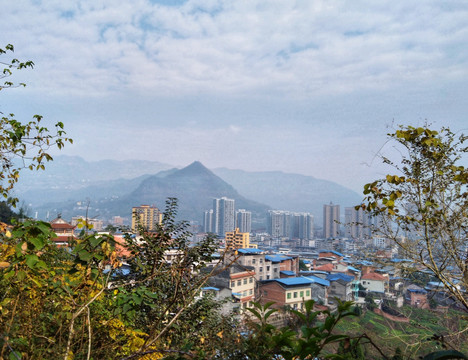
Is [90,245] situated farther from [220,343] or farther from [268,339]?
[268,339]

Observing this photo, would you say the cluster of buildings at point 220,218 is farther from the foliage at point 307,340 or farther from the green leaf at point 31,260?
the foliage at point 307,340

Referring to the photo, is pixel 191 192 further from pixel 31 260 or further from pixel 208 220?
pixel 31 260

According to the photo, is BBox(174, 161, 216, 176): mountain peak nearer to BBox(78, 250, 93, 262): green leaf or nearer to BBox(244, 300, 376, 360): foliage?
BBox(78, 250, 93, 262): green leaf

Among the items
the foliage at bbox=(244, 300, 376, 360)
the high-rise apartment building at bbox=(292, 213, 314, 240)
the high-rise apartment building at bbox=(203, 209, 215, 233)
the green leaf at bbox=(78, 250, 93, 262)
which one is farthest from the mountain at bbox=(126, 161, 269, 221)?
the foliage at bbox=(244, 300, 376, 360)

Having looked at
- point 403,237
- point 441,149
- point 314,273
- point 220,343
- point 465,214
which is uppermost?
point 441,149

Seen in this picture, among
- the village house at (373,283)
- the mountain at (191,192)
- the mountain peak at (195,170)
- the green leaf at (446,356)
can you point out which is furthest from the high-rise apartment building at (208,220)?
the mountain peak at (195,170)

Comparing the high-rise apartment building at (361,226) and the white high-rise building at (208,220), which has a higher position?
the high-rise apartment building at (361,226)

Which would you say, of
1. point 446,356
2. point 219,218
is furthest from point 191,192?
point 446,356

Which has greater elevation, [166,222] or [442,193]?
[442,193]

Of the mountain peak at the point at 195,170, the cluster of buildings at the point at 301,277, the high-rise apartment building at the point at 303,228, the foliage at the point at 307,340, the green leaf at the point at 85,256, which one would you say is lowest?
the high-rise apartment building at the point at 303,228

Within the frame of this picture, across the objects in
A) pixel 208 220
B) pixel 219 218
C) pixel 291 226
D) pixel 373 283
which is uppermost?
pixel 219 218

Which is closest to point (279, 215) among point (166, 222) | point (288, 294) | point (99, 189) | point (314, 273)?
point (314, 273)
